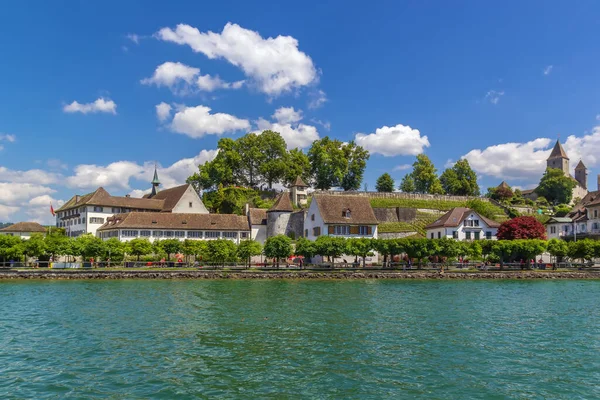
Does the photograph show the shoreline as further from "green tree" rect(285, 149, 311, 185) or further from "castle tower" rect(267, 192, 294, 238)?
"green tree" rect(285, 149, 311, 185)

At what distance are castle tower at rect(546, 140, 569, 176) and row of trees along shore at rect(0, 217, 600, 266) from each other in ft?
332

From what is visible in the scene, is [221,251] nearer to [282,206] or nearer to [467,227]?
[282,206]

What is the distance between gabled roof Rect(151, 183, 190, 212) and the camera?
91.2 meters

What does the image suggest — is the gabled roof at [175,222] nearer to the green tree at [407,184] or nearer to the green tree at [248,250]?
the green tree at [248,250]

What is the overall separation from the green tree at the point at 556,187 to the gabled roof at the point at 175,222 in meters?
84.4

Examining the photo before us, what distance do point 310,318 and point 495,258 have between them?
51396 millimetres

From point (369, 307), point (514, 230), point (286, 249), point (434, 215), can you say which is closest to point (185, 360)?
point (369, 307)

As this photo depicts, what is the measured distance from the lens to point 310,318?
3080 cm

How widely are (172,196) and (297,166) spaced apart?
85.1ft

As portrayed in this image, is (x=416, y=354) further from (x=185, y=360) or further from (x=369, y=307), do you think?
(x=369, y=307)

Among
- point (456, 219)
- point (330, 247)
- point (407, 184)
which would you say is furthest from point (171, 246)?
point (407, 184)

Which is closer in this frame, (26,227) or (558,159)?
(26,227)

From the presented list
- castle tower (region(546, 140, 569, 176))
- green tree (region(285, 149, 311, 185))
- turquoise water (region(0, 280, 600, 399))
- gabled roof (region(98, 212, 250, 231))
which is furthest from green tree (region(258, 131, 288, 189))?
castle tower (region(546, 140, 569, 176))

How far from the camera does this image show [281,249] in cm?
6619
